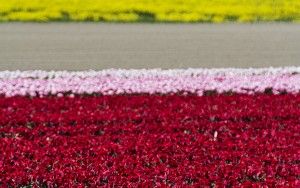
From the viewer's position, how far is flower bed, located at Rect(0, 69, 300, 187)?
661cm

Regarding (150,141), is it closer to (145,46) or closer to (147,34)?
(145,46)

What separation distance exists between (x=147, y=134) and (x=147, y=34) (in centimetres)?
915

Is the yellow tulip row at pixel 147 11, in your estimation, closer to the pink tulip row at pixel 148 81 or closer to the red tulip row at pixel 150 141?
the pink tulip row at pixel 148 81

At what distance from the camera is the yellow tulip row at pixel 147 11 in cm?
1936

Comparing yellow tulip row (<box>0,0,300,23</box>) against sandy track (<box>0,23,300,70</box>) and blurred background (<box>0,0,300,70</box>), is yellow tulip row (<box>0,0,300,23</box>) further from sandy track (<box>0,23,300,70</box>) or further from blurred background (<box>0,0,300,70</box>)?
sandy track (<box>0,23,300,70</box>)

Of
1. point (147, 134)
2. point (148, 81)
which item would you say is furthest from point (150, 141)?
point (148, 81)

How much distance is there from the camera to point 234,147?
7.47m

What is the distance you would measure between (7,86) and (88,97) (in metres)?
1.39

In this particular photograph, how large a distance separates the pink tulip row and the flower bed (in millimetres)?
29

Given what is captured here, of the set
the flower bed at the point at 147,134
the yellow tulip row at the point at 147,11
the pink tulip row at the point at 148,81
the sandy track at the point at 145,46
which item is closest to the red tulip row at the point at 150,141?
the flower bed at the point at 147,134

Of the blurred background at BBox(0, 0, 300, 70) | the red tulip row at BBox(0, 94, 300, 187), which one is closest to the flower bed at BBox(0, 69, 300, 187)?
the red tulip row at BBox(0, 94, 300, 187)

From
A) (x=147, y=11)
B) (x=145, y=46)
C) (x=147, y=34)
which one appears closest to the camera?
(x=145, y=46)

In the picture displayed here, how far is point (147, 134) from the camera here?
7875 mm

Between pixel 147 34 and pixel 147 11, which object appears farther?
pixel 147 11
